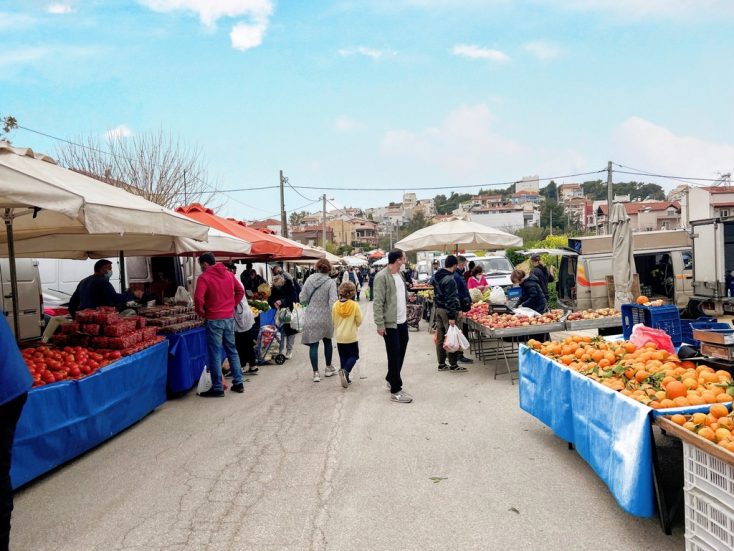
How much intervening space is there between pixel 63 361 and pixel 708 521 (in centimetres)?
591

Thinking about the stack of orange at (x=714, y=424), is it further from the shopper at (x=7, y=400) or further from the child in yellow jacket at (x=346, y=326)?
the child in yellow jacket at (x=346, y=326)

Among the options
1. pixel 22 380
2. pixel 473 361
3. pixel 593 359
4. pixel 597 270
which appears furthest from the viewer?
pixel 597 270

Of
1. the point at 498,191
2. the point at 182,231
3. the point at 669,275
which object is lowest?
the point at 669,275

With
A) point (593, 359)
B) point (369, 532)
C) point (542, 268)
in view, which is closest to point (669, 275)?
point (542, 268)

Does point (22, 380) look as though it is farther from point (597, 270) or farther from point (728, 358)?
point (597, 270)

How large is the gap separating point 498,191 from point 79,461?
16892cm

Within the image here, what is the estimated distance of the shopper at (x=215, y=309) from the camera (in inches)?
315

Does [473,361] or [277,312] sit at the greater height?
[277,312]

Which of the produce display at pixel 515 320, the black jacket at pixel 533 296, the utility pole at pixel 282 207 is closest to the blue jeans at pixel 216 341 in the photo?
the produce display at pixel 515 320

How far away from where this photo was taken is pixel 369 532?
12.3 feet

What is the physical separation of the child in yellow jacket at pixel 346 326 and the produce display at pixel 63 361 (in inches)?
123

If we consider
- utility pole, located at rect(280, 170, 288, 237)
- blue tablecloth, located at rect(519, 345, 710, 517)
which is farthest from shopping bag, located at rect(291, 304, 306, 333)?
utility pole, located at rect(280, 170, 288, 237)

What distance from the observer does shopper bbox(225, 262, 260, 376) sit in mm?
9555

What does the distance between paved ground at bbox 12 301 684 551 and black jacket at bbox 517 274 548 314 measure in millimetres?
3489
